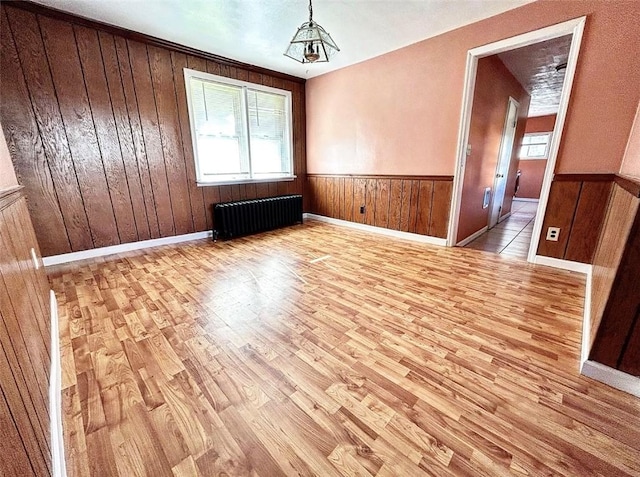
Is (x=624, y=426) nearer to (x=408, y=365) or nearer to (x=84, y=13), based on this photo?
(x=408, y=365)

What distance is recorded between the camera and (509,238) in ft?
12.7

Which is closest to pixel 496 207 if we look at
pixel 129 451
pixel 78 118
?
pixel 129 451

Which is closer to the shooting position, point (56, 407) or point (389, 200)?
point (56, 407)

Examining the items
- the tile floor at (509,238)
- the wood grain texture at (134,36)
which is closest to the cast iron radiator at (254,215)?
the wood grain texture at (134,36)

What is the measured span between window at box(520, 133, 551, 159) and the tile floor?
11.7 ft

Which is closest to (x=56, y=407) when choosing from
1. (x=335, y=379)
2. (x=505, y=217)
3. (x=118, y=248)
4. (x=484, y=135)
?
(x=335, y=379)

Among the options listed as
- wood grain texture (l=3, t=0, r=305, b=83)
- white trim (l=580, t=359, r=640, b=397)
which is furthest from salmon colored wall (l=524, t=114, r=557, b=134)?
white trim (l=580, t=359, r=640, b=397)

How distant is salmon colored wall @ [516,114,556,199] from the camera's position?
7422 mm

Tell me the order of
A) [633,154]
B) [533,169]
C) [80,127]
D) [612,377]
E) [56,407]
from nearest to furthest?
[56,407]
[612,377]
[633,154]
[80,127]
[533,169]

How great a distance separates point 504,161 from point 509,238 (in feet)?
4.88

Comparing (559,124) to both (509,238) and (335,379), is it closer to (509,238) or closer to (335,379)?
(509,238)

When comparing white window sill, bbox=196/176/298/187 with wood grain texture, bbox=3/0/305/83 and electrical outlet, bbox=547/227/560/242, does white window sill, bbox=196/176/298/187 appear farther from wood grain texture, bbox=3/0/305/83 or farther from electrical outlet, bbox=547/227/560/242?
electrical outlet, bbox=547/227/560/242

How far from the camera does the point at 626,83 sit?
212 centimetres

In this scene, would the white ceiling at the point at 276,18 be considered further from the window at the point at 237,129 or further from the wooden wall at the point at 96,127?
the window at the point at 237,129
